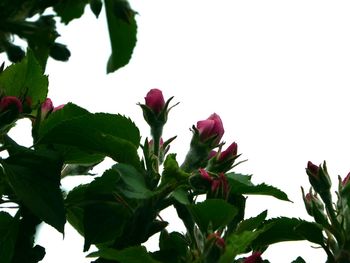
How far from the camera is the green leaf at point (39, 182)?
2096 millimetres

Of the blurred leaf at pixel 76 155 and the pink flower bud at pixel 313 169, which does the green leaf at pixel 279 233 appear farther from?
the blurred leaf at pixel 76 155

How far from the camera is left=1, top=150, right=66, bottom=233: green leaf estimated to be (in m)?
2.10

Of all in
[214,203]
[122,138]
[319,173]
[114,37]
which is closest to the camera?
[214,203]

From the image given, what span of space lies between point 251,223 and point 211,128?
355 mm

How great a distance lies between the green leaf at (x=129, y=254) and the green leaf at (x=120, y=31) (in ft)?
3.00

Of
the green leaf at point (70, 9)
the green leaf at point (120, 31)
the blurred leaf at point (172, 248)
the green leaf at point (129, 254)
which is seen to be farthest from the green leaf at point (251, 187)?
the green leaf at point (70, 9)

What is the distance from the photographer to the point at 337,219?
2.39 m

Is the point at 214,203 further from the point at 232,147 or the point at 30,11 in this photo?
the point at 30,11

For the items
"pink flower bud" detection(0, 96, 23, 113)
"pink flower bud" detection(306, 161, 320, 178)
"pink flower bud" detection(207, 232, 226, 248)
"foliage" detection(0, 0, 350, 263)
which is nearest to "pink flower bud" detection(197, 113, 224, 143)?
"foliage" detection(0, 0, 350, 263)

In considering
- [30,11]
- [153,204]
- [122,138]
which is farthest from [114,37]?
[153,204]

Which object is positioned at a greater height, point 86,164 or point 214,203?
point 86,164

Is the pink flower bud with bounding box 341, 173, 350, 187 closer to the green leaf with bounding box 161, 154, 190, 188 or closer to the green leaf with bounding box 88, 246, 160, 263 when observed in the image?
the green leaf with bounding box 161, 154, 190, 188

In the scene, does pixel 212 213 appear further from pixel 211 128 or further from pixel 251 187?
pixel 211 128

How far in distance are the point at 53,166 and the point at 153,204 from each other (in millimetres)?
284
